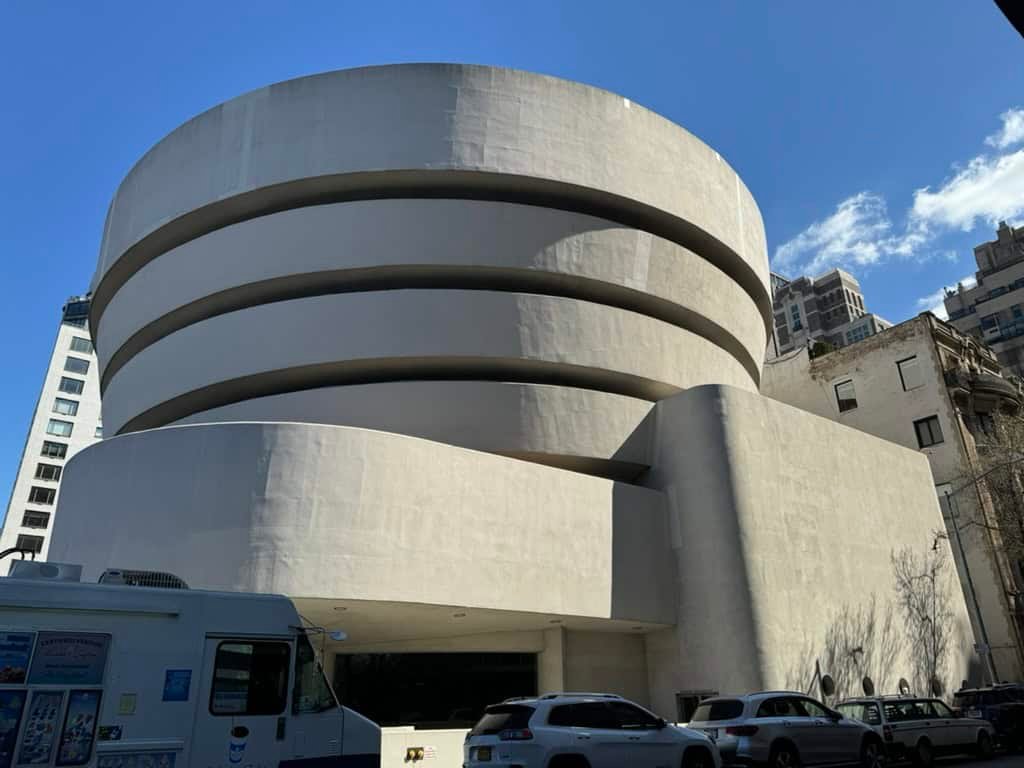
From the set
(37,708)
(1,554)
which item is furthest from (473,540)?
(37,708)

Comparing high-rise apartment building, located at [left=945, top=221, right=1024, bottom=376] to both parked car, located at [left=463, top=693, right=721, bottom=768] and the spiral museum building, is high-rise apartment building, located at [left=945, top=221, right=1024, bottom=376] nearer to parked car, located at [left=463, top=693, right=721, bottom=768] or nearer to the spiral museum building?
the spiral museum building

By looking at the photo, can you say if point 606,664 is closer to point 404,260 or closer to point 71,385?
point 404,260

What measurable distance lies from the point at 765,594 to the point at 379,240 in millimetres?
14385

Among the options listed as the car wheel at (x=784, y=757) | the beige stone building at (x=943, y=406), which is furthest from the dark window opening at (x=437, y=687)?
the beige stone building at (x=943, y=406)

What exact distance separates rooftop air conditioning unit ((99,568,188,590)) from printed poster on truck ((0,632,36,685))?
3.36 ft

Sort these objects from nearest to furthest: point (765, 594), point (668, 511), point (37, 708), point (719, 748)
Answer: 1. point (37, 708)
2. point (719, 748)
3. point (765, 594)
4. point (668, 511)

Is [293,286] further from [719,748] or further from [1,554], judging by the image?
[719,748]

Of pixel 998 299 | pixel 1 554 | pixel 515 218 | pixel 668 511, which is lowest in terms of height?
pixel 1 554

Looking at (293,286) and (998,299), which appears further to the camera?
(998,299)

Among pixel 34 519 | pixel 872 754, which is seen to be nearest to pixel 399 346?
pixel 872 754

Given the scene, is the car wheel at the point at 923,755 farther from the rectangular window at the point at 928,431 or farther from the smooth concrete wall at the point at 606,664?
the rectangular window at the point at 928,431

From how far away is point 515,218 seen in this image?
73.4ft

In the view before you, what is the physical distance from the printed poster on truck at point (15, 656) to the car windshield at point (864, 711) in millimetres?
13770

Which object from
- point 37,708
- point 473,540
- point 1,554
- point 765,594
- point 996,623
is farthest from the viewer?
point 996,623
